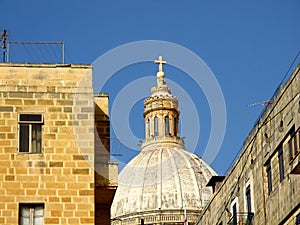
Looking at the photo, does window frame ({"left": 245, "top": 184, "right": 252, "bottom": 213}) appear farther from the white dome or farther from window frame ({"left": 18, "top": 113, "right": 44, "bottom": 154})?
Result: the white dome

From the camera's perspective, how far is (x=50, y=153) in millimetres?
35625

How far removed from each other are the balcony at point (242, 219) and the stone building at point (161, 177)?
3011 inches

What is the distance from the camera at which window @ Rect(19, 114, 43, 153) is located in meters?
35.8

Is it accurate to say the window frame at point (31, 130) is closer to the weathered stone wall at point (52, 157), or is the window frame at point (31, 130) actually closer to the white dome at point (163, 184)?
the weathered stone wall at point (52, 157)

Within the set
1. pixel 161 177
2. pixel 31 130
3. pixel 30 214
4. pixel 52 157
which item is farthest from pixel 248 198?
pixel 161 177

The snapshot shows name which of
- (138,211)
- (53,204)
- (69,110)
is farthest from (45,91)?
(138,211)

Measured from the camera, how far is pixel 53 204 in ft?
115

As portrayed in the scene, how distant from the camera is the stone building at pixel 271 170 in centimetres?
3578

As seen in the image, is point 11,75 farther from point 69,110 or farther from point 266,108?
point 266,108

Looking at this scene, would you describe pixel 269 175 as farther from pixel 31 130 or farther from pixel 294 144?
pixel 31 130

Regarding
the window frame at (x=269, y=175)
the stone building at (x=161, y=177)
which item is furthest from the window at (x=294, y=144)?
the stone building at (x=161, y=177)

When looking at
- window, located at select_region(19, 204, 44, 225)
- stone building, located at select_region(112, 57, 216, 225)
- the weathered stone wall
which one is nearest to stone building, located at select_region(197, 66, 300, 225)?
the weathered stone wall

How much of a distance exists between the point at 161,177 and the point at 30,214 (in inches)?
3701

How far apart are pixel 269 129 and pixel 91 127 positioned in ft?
20.2
